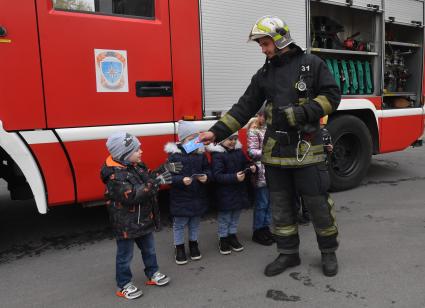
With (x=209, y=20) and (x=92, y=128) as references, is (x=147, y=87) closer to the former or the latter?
(x=92, y=128)

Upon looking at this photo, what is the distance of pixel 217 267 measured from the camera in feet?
11.1

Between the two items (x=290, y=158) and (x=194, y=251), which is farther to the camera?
(x=194, y=251)

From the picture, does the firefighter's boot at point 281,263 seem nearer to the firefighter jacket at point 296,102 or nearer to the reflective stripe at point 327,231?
the reflective stripe at point 327,231

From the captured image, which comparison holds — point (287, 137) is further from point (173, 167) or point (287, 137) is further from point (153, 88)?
point (153, 88)

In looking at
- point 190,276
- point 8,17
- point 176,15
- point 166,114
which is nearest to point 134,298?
point 190,276

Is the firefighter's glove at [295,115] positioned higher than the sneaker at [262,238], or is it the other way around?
the firefighter's glove at [295,115]

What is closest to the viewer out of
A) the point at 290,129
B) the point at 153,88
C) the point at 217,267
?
the point at 290,129

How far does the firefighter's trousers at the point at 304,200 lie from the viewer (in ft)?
10.2

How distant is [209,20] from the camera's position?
4125 mm

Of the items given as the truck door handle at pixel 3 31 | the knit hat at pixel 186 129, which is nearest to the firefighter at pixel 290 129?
the knit hat at pixel 186 129

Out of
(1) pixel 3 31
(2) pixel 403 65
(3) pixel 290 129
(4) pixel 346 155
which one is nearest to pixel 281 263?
(3) pixel 290 129

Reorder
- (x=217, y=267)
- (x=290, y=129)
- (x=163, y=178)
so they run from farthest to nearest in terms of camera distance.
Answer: (x=217, y=267), (x=290, y=129), (x=163, y=178)

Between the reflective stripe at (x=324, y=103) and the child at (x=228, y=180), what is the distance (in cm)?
86

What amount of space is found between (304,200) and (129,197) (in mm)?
1314
